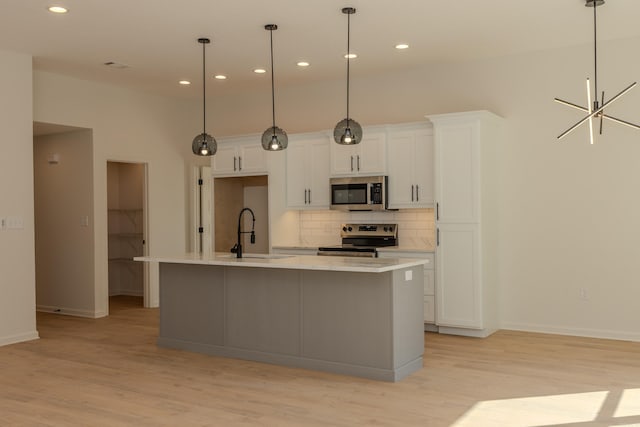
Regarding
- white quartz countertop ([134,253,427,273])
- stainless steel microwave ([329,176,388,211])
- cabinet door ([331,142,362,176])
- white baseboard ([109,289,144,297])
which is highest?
cabinet door ([331,142,362,176])

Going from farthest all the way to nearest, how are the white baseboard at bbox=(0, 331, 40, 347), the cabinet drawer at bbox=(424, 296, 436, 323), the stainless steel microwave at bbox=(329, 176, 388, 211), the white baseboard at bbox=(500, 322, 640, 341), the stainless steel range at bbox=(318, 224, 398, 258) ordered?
the stainless steel range at bbox=(318, 224, 398, 258) < the stainless steel microwave at bbox=(329, 176, 388, 211) < the cabinet drawer at bbox=(424, 296, 436, 323) < the white baseboard at bbox=(0, 331, 40, 347) < the white baseboard at bbox=(500, 322, 640, 341)

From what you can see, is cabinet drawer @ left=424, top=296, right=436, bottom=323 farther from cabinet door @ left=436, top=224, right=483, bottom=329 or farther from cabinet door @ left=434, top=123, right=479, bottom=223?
cabinet door @ left=434, top=123, right=479, bottom=223

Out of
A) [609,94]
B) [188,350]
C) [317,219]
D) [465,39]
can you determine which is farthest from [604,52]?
[188,350]

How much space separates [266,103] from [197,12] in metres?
3.39

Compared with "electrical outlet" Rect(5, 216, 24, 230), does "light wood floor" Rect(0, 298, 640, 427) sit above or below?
below

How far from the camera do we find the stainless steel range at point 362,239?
7266 mm

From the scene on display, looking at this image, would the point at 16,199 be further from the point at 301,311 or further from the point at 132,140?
the point at 301,311

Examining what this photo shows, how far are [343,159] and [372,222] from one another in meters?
0.90

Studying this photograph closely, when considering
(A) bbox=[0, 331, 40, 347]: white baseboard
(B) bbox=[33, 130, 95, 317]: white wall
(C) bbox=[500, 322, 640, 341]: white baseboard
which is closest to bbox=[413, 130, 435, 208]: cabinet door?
(C) bbox=[500, 322, 640, 341]: white baseboard

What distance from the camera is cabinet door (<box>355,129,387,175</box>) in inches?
282

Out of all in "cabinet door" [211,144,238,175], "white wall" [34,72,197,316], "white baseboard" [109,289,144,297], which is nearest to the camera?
"white wall" [34,72,197,316]

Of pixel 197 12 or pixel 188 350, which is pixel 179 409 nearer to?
pixel 188 350

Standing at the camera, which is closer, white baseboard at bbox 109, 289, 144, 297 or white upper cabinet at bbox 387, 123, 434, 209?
white upper cabinet at bbox 387, 123, 434, 209

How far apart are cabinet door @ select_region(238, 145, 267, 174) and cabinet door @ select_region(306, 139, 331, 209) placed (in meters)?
0.65
